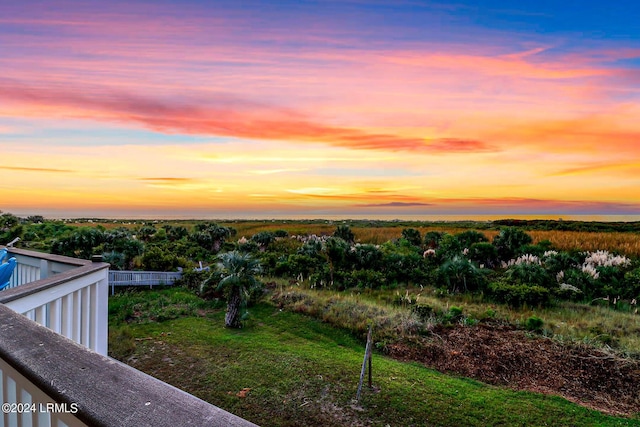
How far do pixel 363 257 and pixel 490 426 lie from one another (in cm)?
991

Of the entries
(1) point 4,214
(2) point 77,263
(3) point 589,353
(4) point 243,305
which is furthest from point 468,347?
(1) point 4,214

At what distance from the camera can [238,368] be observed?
649 cm

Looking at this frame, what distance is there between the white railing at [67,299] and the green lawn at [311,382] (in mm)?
2864

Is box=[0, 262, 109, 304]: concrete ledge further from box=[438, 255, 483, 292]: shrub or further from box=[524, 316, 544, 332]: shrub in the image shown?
box=[438, 255, 483, 292]: shrub

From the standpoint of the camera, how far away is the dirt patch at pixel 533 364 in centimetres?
570

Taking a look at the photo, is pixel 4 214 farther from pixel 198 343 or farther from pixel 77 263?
pixel 77 263

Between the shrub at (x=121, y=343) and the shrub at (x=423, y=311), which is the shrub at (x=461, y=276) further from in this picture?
the shrub at (x=121, y=343)

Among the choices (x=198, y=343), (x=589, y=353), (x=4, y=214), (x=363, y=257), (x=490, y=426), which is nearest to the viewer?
(x=490, y=426)

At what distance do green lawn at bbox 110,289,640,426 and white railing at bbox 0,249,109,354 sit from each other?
2864 mm

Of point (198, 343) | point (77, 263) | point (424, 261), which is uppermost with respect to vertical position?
point (77, 263)

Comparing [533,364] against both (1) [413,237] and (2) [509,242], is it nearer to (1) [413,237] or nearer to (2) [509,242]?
(2) [509,242]

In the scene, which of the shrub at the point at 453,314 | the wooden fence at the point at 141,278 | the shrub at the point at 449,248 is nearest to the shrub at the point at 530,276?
the shrub at the point at 449,248

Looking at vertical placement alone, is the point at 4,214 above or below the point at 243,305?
above

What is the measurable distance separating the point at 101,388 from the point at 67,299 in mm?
2150
